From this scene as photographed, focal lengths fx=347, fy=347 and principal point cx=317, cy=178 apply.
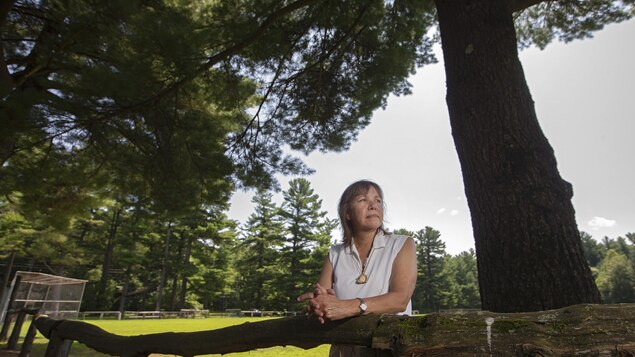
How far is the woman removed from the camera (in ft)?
4.45

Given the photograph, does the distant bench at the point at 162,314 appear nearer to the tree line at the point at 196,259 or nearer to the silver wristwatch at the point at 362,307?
the tree line at the point at 196,259

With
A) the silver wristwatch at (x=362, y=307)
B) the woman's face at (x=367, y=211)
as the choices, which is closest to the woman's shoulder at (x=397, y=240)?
the woman's face at (x=367, y=211)

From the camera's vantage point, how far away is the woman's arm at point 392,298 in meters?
1.31

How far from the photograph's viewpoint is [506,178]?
2.40 metres

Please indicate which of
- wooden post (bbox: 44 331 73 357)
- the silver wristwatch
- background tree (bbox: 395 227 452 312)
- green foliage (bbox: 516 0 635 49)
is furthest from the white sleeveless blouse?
background tree (bbox: 395 227 452 312)

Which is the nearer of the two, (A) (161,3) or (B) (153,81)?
(B) (153,81)

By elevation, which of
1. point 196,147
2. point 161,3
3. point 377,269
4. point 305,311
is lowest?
point 305,311

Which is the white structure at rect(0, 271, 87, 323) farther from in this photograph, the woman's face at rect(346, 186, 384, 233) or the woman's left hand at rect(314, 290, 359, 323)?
the woman's left hand at rect(314, 290, 359, 323)

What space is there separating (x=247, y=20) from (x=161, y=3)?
149cm

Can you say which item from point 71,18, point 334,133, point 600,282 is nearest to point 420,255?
point 600,282

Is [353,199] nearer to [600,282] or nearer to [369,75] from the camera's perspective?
[369,75]

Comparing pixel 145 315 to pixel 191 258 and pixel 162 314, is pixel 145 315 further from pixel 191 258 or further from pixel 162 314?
pixel 191 258

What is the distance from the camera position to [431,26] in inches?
244

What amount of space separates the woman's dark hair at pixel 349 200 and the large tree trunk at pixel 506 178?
0.93 meters
